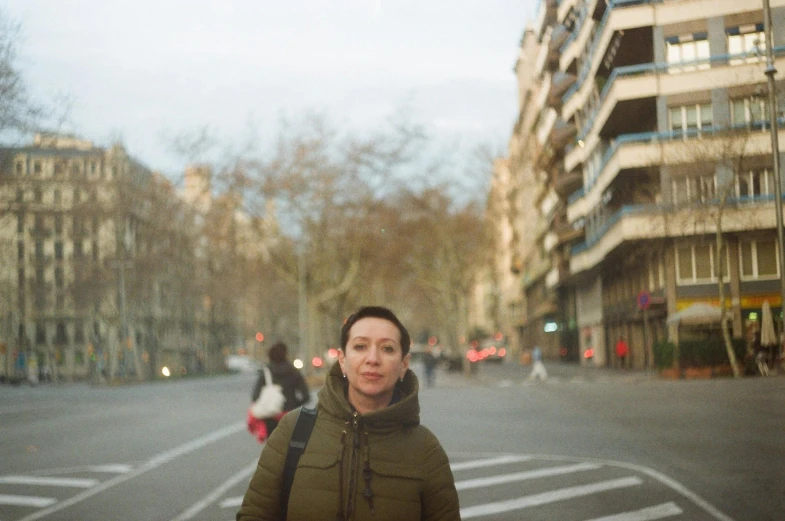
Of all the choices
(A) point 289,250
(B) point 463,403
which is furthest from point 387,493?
(A) point 289,250

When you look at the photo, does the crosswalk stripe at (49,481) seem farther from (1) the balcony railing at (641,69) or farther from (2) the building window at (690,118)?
(2) the building window at (690,118)

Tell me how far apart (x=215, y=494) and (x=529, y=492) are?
3.50m

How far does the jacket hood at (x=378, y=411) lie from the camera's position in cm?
436

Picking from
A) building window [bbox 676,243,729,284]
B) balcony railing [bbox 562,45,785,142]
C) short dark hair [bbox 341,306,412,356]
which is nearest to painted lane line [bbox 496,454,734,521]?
building window [bbox 676,243,729,284]

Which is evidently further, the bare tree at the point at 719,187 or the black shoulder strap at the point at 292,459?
the bare tree at the point at 719,187

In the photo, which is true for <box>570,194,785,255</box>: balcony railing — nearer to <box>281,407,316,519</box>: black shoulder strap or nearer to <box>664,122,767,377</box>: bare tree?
<box>664,122,767,377</box>: bare tree

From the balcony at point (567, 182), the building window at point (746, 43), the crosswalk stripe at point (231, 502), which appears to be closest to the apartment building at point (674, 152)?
the building window at point (746, 43)

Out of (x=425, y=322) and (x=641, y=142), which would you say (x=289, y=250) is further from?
(x=425, y=322)

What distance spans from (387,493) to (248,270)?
63015mm

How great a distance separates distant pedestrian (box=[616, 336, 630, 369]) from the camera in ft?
49.0

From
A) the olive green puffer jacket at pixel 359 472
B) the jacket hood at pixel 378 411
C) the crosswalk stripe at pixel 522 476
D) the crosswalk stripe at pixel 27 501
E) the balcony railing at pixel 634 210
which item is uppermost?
the balcony railing at pixel 634 210

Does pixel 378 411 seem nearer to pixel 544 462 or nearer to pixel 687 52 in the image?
pixel 687 52

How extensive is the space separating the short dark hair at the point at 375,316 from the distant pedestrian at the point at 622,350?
10464 millimetres

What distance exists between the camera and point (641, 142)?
1187 cm
